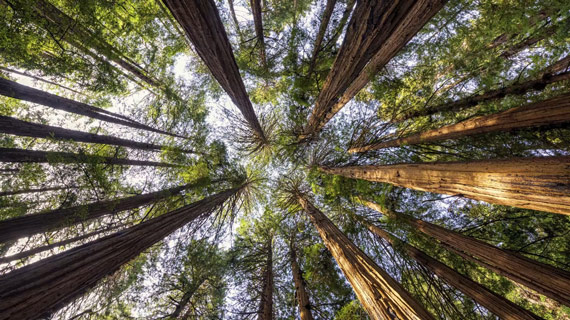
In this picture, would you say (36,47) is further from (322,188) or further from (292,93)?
(322,188)

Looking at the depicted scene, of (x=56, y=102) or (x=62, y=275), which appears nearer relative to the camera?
(x=62, y=275)

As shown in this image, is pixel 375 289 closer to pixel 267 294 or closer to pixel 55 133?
pixel 267 294

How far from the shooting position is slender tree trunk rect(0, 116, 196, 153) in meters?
4.82

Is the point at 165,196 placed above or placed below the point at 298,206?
above

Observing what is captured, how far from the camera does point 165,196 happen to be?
20.4ft

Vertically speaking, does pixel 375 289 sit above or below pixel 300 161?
below

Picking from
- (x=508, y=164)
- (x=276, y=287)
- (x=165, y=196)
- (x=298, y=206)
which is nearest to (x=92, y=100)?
(x=165, y=196)

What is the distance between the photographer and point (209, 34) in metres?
2.52

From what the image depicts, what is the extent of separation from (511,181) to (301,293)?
4796 millimetres

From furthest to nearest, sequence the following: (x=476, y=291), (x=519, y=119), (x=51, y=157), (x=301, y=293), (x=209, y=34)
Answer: (x=301, y=293)
(x=51, y=157)
(x=476, y=291)
(x=519, y=119)
(x=209, y=34)

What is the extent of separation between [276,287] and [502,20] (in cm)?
869

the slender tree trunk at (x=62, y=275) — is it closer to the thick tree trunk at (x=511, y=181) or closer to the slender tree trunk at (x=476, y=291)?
the thick tree trunk at (x=511, y=181)

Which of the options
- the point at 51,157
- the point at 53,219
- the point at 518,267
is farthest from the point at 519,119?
the point at 53,219

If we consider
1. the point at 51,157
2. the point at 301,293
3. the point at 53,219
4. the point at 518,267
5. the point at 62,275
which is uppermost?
the point at 51,157
